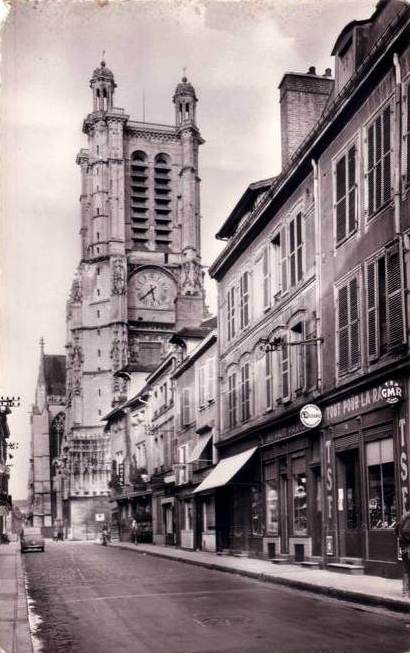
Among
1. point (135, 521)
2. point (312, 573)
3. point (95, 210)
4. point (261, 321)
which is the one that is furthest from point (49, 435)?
point (312, 573)

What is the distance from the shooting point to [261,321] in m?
30.3

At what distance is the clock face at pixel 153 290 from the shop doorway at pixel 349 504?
7051 cm

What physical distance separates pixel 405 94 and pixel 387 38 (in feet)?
4.33

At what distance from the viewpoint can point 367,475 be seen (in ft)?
68.9

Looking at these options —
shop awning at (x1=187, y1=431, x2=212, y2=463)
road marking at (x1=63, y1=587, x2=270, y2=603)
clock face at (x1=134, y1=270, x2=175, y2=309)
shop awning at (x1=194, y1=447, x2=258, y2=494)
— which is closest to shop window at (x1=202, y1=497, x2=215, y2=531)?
shop awning at (x1=187, y1=431, x2=212, y2=463)

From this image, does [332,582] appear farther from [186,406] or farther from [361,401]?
[186,406]

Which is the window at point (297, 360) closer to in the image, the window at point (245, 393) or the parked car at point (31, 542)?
the window at point (245, 393)

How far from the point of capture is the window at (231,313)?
1355 inches

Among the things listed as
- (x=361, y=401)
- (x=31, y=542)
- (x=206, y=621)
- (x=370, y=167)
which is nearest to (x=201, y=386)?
(x=31, y=542)

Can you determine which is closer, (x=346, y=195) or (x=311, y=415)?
(x=346, y=195)

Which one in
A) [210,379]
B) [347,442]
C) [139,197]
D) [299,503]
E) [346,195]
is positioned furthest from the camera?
[139,197]

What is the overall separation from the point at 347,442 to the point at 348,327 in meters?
2.62

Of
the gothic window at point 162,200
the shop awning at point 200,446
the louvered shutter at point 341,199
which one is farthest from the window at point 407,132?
the gothic window at point 162,200

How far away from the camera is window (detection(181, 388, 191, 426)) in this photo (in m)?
43.4
